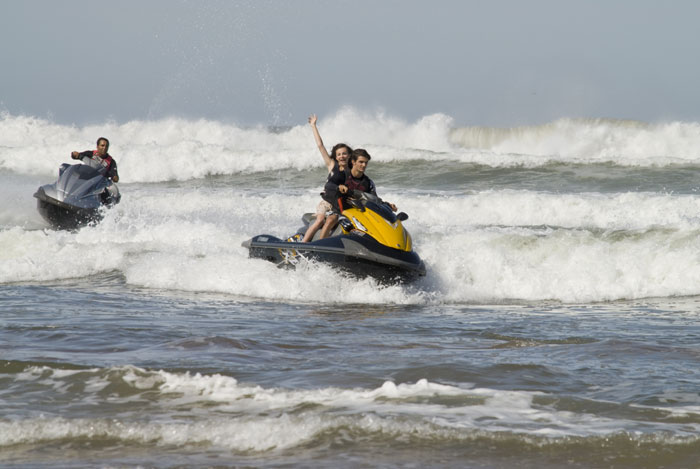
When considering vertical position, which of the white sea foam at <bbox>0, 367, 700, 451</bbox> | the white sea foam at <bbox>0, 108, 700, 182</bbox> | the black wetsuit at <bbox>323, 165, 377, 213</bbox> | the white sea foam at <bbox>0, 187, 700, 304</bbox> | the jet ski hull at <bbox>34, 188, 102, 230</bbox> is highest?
the white sea foam at <bbox>0, 108, 700, 182</bbox>

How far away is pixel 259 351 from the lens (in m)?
6.76

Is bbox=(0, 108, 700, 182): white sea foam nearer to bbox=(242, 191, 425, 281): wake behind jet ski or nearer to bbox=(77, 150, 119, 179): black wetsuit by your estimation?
bbox=(77, 150, 119, 179): black wetsuit

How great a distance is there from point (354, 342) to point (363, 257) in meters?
A: 2.50

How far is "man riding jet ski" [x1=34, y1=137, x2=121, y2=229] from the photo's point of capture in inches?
562

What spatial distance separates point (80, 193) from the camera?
14.4 m

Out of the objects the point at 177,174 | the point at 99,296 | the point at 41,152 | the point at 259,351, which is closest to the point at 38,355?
the point at 259,351

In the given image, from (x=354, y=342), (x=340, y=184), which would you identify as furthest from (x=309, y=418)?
(x=340, y=184)

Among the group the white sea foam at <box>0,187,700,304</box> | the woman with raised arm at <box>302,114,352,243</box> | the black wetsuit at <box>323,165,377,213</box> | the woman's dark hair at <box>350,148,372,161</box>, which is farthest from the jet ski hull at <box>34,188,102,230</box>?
the woman's dark hair at <box>350,148,372,161</box>

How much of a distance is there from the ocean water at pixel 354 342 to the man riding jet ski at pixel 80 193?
30 centimetres

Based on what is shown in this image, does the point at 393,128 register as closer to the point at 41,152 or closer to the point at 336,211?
the point at 41,152

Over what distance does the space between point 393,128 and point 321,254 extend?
2667 centimetres

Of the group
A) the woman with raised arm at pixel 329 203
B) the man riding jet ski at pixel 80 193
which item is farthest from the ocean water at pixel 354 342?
the woman with raised arm at pixel 329 203

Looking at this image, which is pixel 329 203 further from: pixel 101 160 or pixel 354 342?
pixel 101 160

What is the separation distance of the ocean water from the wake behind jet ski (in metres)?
0.22
